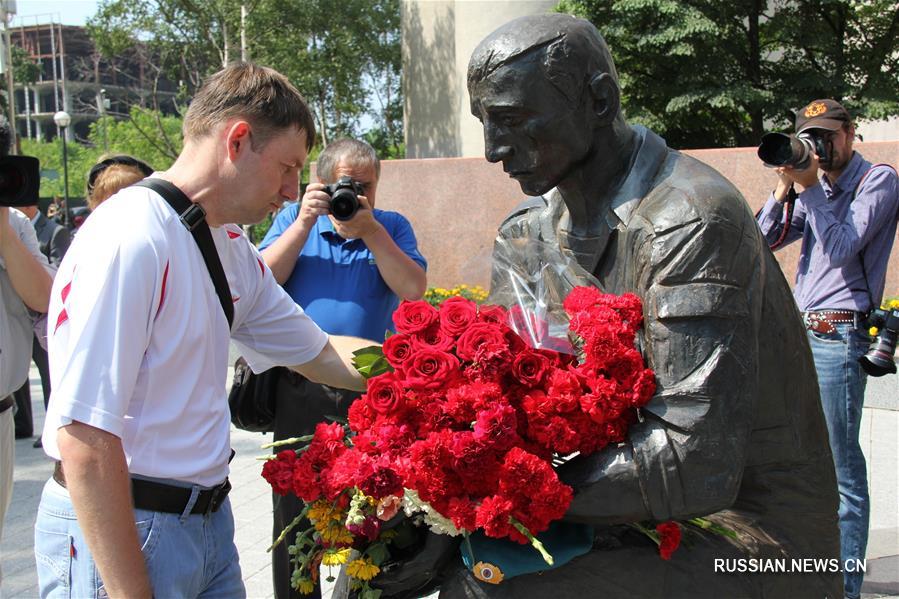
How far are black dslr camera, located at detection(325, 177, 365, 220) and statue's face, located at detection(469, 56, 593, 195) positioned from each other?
68.7 inches

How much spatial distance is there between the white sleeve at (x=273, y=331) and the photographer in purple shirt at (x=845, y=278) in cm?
233

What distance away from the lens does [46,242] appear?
281 inches

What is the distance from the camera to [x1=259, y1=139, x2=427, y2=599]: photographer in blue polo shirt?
3.62 metres

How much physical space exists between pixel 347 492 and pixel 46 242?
6.28m

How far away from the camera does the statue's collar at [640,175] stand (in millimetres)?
1937

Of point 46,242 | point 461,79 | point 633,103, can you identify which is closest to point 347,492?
point 46,242

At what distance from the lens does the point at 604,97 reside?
1.92 meters

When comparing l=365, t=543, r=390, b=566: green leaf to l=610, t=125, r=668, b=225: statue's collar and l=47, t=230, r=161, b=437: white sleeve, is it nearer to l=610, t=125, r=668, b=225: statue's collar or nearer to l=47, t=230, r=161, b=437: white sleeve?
l=47, t=230, r=161, b=437: white sleeve

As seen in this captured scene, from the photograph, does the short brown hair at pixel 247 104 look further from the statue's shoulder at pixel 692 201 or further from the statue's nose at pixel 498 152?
the statue's shoulder at pixel 692 201

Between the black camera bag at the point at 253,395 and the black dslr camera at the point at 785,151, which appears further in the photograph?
the black camera bag at the point at 253,395

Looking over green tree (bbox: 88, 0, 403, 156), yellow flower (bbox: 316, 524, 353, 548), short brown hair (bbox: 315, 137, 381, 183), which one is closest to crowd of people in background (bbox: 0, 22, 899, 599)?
yellow flower (bbox: 316, 524, 353, 548)

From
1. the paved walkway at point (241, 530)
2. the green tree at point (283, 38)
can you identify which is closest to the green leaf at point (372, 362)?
the paved walkway at point (241, 530)

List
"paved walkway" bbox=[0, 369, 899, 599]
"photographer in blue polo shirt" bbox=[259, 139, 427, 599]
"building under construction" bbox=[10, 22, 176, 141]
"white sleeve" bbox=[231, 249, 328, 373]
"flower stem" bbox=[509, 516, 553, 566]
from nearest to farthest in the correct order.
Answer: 1. "flower stem" bbox=[509, 516, 553, 566]
2. "white sleeve" bbox=[231, 249, 328, 373]
3. "photographer in blue polo shirt" bbox=[259, 139, 427, 599]
4. "paved walkway" bbox=[0, 369, 899, 599]
5. "building under construction" bbox=[10, 22, 176, 141]

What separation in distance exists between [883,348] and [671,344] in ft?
8.10
